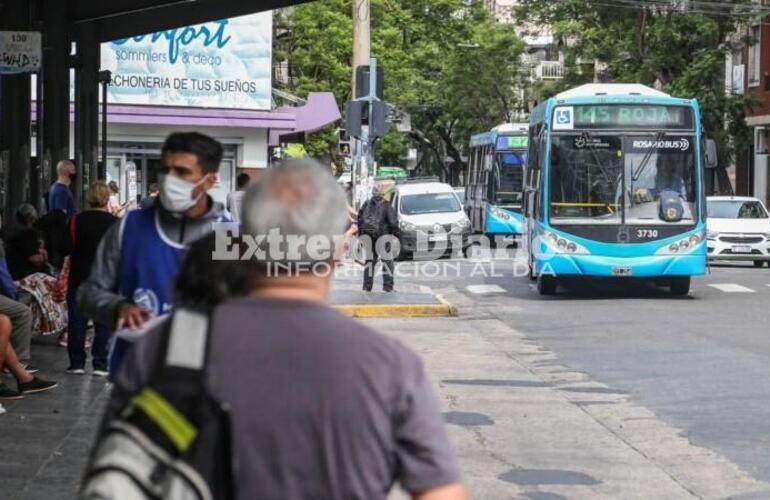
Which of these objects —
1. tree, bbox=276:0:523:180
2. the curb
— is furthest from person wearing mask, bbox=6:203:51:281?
tree, bbox=276:0:523:180

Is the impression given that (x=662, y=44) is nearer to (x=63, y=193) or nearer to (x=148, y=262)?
(x=63, y=193)

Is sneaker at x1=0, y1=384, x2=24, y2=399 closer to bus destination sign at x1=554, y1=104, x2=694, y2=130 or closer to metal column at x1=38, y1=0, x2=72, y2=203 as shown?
metal column at x1=38, y1=0, x2=72, y2=203

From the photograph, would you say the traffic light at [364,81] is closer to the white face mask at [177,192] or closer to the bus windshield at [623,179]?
the bus windshield at [623,179]

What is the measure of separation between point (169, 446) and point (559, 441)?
7.52 meters

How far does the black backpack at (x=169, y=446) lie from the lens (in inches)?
117

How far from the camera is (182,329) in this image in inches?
123

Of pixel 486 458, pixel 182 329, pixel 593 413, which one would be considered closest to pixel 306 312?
pixel 182 329

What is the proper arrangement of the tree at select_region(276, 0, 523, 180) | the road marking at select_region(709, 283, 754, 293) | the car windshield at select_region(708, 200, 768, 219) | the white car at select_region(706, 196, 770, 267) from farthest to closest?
the tree at select_region(276, 0, 523, 180), the car windshield at select_region(708, 200, 768, 219), the white car at select_region(706, 196, 770, 267), the road marking at select_region(709, 283, 754, 293)

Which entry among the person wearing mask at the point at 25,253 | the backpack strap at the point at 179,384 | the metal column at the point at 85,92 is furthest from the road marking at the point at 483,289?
the backpack strap at the point at 179,384

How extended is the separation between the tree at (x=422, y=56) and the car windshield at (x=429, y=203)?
720 inches

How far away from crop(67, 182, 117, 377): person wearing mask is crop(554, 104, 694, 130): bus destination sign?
39.0 ft

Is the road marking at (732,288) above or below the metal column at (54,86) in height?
below

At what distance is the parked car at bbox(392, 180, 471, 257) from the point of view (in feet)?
119

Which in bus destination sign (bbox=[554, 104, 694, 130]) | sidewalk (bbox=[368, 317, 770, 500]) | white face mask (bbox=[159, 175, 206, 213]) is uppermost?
bus destination sign (bbox=[554, 104, 694, 130])
